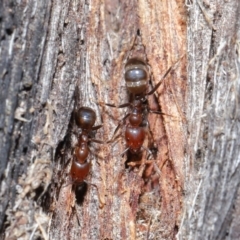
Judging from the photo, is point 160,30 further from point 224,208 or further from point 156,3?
point 224,208

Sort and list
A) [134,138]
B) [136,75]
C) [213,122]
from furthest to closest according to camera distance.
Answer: [134,138], [136,75], [213,122]

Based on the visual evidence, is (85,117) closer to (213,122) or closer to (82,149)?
(82,149)

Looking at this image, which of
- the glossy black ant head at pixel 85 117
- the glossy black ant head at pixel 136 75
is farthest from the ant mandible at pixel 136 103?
the glossy black ant head at pixel 85 117

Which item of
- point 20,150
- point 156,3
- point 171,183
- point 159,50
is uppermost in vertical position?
point 156,3

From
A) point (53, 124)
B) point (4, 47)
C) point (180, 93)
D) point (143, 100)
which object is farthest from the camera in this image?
point (143, 100)

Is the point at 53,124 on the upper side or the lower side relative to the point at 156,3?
lower

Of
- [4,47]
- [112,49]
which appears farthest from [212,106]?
[4,47]

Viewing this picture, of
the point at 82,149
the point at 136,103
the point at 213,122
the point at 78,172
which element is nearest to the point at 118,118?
the point at 136,103
